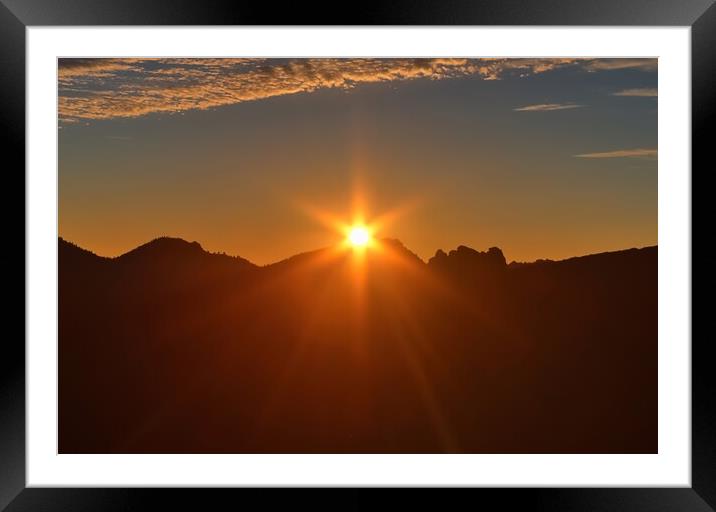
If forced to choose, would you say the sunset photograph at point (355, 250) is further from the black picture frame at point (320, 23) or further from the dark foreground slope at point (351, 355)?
the black picture frame at point (320, 23)

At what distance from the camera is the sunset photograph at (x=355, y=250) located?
626 cm

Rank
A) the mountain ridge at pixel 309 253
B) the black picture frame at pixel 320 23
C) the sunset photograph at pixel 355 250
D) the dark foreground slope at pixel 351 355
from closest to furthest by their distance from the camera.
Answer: the black picture frame at pixel 320 23 < the sunset photograph at pixel 355 250 < the mountain ridge at pixel 309 253 < the dark foreground slope at pixel 351 355

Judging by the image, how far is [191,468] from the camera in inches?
62.5

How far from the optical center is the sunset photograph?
626 cm

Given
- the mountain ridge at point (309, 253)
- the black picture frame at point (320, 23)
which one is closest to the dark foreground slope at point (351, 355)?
the mountain ridge at point (309, 253)

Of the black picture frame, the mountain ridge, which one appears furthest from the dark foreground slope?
the black picture frame

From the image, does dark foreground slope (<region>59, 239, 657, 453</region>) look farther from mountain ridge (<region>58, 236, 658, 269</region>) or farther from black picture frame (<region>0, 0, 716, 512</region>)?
black picture frame (<region>0, 0, 716, 512</region>)

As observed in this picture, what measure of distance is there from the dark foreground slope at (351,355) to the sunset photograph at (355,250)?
0.06m

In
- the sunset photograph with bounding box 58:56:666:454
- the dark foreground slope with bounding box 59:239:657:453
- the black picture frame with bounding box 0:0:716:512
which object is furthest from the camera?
the dark foreground slope with bounding box 59:239:657:453

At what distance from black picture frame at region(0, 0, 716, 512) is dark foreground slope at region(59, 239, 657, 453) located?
243 inches

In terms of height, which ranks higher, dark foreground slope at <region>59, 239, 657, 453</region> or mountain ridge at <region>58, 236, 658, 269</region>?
mountain ridge at <region>58, 236, 658, 269</region>

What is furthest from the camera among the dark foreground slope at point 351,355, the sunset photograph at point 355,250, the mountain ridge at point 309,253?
the dark foreground slope at point 351,355

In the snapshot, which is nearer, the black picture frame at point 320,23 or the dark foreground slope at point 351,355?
the black picture frame at point 320,23

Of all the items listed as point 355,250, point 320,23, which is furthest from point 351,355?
Result: point 320,23
